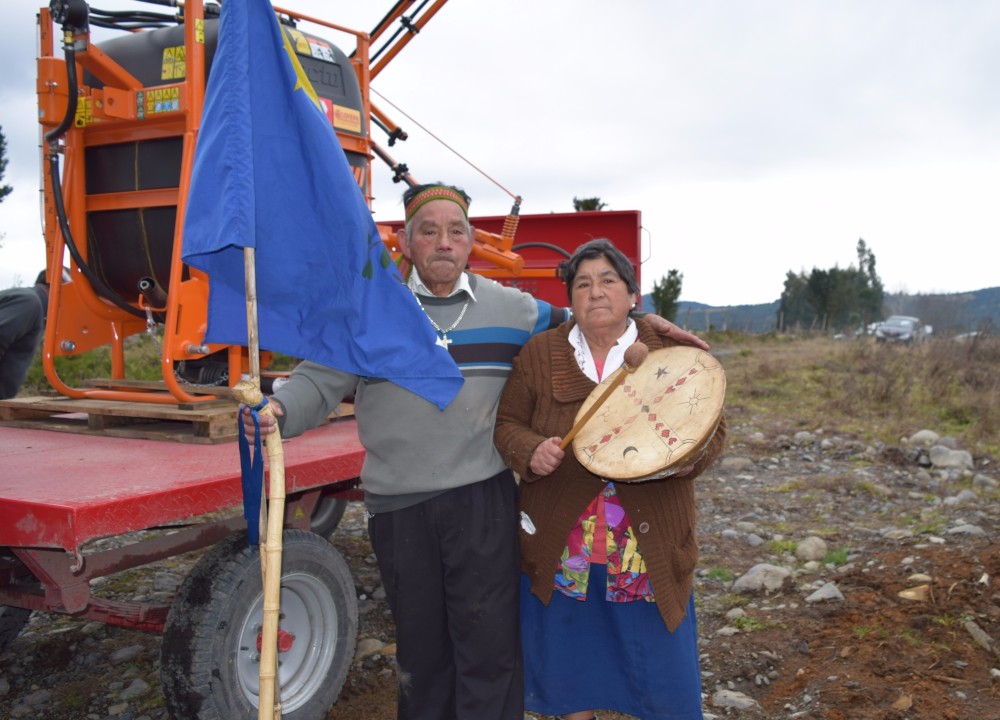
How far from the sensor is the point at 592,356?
2.66 m

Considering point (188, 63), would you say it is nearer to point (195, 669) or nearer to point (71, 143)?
point (71, 143)

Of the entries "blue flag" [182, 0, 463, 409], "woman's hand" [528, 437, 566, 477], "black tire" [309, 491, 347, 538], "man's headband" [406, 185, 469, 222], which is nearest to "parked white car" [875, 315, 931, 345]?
"black tire" [309, 491, 347, 538]

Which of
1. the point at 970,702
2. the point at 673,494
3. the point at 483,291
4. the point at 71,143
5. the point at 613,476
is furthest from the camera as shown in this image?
the point at 71,143

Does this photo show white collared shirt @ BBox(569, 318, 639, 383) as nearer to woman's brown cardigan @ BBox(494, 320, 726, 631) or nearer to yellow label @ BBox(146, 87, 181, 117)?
woman's brown cardigan @ BBox(494, 320, 726, 631)

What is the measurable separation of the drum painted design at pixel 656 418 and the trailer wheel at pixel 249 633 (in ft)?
3.97

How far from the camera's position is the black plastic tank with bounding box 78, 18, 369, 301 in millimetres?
3762

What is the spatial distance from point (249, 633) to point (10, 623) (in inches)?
67.0

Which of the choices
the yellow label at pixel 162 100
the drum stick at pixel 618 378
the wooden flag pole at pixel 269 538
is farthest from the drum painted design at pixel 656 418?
the yellow label at pixel 162 100

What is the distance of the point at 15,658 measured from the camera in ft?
12.9

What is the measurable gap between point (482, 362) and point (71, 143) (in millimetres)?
2455

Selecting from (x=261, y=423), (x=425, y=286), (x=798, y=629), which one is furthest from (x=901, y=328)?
(x=261, y=423)

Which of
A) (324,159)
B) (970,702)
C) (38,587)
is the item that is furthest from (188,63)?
(970,702)

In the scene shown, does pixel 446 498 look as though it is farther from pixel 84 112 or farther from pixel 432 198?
pixel 84 112

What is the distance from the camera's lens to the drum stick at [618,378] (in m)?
2.33
